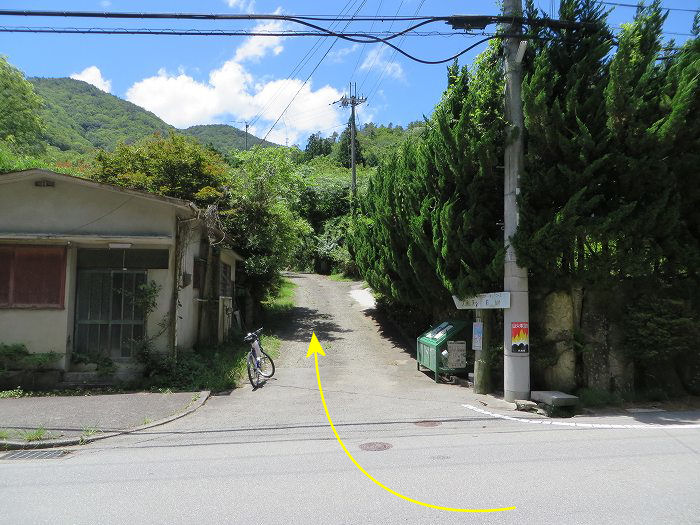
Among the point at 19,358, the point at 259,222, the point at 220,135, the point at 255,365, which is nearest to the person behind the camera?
the point at 19,358

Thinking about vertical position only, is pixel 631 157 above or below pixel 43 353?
above

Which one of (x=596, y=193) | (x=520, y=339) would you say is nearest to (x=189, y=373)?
(x=520, y=339)

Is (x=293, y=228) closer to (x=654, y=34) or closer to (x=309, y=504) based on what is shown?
(x=654, y=34)

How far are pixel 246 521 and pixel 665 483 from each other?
430cm

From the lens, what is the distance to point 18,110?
32.4 metres

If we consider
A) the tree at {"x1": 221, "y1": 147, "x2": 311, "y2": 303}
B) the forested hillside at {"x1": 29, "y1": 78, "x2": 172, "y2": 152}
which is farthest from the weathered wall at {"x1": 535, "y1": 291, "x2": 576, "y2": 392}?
the forested hillside at {"x1": 29, "y1": 78, "x2": 172, "y2": 152}

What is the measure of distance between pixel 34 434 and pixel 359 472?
17.6ft

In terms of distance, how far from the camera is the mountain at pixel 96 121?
66562 millimetres

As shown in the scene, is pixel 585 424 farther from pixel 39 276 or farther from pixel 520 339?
pixel 39 276

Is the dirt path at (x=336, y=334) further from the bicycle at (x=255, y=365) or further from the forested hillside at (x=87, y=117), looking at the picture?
the forested hillside at (x=87, y=117)

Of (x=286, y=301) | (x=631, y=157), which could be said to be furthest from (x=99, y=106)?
(x=631, y=157)

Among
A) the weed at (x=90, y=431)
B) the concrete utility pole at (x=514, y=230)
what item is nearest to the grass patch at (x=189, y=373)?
the weed at (x=90, y=431)

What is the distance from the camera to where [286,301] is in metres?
24.9

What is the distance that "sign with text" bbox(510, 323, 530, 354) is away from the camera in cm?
1020
